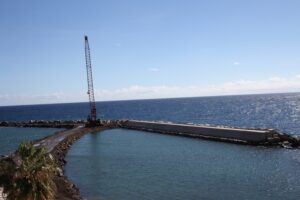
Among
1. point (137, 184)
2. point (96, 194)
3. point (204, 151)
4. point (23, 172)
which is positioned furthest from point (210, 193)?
point (204, 151)

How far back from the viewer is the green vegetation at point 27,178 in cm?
1758

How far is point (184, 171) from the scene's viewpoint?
121 ft

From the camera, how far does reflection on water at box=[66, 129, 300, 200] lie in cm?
2992

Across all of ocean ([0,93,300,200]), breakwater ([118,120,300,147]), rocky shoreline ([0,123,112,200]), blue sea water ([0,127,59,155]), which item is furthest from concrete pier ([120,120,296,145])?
blue sea water ([0,127,59,155])

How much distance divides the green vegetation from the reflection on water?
38.6 ft

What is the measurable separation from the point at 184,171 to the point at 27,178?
21292 mm

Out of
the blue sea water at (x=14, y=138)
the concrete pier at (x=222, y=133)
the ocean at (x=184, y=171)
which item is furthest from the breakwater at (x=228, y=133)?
the blue sea water at (x=14, y=138)

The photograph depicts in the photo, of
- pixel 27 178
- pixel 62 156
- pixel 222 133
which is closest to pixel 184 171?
pixel 62 156

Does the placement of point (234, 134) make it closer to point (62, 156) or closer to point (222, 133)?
point (222, 133)

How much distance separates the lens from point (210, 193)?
2927 centimetres

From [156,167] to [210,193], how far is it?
1069 cm

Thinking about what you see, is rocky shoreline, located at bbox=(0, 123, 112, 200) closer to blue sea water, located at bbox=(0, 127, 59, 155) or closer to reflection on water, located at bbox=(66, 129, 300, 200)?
reflection on water, located at bbox=(66, 129, 300, 200)

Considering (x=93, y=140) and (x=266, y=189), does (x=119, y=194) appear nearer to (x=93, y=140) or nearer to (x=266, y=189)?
(x=266, y=189)

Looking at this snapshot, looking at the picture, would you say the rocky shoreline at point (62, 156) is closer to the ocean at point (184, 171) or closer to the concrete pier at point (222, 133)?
the ocean at point (184, 171)
